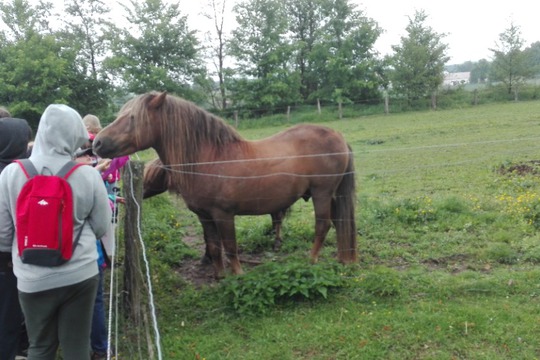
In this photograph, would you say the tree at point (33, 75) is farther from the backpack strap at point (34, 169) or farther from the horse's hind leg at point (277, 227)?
the backpack strap at point (34, 169)

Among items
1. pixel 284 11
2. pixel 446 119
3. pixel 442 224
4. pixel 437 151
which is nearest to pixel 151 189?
pixel 442 224

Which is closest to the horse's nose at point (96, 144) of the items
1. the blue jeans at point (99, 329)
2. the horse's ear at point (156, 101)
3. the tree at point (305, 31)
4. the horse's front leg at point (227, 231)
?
the horse's ear at point (156, 101)

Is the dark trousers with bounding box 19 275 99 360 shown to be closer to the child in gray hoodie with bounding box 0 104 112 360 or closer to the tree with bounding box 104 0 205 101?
the child in gray hoodie with bounding box 0 104 112 360

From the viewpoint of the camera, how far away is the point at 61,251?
Result: 206cm

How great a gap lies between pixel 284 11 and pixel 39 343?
32.3m

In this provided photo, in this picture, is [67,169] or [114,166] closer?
[67,169]

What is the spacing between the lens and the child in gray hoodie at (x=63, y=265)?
2.10 metres

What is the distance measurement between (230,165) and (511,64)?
29.6m

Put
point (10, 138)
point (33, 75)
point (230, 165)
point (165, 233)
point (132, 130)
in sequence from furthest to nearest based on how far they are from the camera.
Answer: point (33, 75)
point (165, 233)
point (230, 165)
point (132, 130)
point (10, 138)

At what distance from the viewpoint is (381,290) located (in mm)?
4008

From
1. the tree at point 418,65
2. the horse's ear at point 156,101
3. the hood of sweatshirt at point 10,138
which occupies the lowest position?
the hood of sweatshirt at point 10,138

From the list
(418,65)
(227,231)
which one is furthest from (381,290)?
(418,65)

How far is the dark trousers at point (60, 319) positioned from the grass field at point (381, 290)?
0.72m

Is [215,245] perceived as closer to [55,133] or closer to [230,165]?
[230,165]
